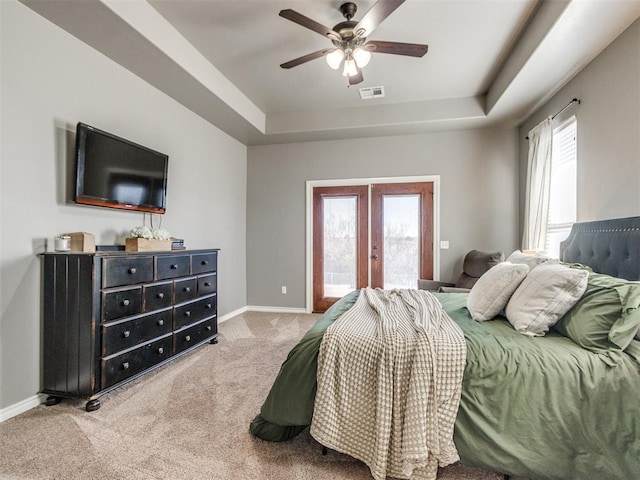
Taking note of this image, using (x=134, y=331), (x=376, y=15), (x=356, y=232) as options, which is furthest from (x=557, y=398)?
(x=356, y=232)

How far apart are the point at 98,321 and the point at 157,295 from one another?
0.53 meters

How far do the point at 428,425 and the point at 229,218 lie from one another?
393cm

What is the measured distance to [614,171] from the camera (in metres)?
2.38

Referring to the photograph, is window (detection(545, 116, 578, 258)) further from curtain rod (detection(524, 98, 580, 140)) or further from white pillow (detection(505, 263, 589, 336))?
white pillow (detection(505, 263, 589, 336))

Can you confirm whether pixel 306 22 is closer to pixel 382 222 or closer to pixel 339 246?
pixel 382 222

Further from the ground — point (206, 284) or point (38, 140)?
point (38, 140)

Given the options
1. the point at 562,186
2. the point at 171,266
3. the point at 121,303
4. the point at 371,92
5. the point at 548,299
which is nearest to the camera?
the point at 548,299

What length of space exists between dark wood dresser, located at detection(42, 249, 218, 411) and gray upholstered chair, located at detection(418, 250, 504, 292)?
9.94ft

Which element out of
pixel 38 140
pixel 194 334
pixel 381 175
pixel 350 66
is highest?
pixel 350 66

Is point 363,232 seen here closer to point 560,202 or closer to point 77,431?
point 560,202

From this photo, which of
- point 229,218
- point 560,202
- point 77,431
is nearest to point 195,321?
point 77,431

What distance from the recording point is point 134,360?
2.38 metres

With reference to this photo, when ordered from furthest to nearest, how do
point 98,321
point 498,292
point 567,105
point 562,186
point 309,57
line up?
point 562,186
point 567,105
point 309,57
point 98,321
point 498,292

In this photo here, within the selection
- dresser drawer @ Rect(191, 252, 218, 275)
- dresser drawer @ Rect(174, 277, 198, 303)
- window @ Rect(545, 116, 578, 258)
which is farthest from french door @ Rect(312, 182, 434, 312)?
dresser drawer @ Rect(174, 277, 198, 303)
